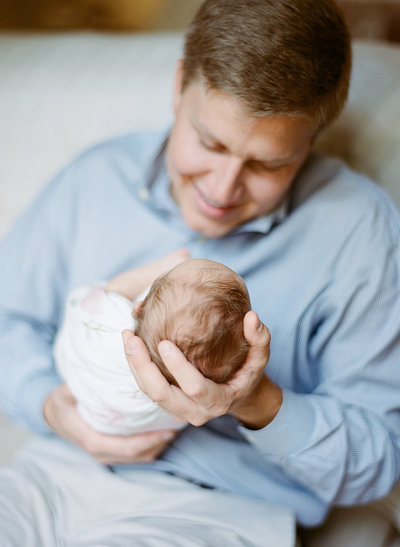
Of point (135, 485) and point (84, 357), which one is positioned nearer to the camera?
point (84, 357)

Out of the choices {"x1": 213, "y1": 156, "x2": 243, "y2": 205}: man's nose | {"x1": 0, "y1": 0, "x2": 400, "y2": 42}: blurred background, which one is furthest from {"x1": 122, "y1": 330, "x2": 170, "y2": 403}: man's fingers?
{"x1": 0, "y1": 0, "x2": 400, "y2": 42}: blurred background

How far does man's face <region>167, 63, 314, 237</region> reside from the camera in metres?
0.98

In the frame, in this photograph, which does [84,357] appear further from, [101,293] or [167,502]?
[167,502]

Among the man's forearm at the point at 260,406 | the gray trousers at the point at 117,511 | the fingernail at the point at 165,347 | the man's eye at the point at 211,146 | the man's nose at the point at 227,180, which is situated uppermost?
the man's eye at the point at 211,146

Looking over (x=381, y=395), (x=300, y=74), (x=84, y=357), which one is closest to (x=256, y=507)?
(x=381, y=395)

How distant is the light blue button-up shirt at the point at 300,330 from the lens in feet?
3.52

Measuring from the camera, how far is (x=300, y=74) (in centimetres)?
94

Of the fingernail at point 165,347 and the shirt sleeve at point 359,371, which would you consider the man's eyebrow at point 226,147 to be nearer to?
the shirt sleeve at point 359,371

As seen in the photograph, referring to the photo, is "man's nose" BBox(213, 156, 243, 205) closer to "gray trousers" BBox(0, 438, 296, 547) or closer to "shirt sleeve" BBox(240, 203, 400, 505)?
"shirt sleeve" BBox(240, 203, 400, 505)

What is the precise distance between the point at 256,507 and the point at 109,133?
1.03 meters

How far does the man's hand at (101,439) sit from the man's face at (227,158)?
41 cm

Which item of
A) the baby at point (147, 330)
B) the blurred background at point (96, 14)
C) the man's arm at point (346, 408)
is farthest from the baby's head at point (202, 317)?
the blurred background at point (96, 14)

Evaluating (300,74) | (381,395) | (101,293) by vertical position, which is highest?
(300,74)

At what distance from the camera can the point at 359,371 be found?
1106mm
